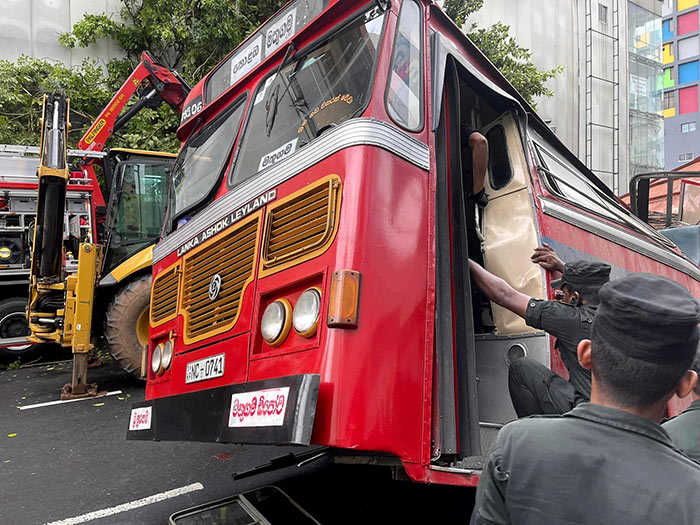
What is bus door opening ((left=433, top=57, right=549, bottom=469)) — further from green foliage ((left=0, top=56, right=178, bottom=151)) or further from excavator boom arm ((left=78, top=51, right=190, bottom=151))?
green foliage ((left=0, top=56, right=178, bottom=151))

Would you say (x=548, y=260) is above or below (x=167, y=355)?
above

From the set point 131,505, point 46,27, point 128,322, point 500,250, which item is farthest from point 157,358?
point 46,27

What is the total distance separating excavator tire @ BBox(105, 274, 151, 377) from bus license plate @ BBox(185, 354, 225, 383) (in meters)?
4.06

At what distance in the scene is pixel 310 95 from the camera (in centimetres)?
281

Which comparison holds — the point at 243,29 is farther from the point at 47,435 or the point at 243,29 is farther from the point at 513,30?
the point at 513,30

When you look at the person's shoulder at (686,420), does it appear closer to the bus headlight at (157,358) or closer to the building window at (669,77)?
the bus headlight at (157,358)

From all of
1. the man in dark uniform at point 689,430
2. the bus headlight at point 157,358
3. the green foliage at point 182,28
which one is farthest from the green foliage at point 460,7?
the man in dark uniform at point 689,430

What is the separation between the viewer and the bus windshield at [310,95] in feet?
8.40

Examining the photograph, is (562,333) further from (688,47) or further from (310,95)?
(688,47)

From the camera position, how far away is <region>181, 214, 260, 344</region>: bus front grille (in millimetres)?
2641

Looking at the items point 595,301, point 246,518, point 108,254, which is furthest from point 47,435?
point 595,301

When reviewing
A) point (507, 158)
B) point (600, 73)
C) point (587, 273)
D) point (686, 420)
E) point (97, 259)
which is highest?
point (600, 73)

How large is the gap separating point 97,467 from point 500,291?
350 centimetres

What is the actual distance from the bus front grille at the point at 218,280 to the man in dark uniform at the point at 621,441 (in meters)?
1.66
